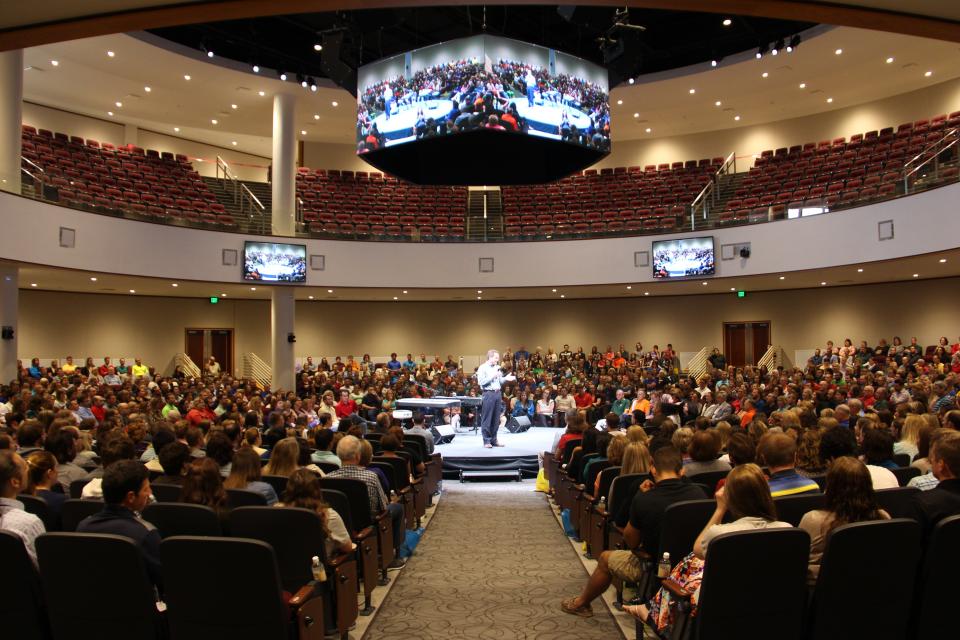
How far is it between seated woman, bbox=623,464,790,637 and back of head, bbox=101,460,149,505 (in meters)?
2.48

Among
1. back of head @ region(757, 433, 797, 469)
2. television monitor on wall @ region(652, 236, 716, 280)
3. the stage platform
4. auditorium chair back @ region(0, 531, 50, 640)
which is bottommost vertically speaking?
the stage platform

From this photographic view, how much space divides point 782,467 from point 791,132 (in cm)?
2136

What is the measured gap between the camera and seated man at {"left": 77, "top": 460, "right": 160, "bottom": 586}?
3070mm

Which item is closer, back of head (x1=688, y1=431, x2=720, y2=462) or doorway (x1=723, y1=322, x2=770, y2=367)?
back of head (x1=688, y1=431, x2=720, y2=462)

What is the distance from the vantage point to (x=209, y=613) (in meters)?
Answer: 2.88

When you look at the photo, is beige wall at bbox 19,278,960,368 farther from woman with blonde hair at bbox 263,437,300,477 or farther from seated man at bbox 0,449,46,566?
seated man at bbox 0,449,46,566

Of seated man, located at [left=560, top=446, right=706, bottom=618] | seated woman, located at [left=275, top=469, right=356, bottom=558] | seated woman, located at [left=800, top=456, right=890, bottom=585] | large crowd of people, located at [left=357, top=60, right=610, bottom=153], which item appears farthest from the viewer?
large crowd of people, located at [left=357, top=60, right=610, bottom=153]

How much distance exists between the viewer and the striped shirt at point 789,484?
12.7 ft

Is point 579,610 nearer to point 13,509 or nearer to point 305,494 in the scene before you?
point 305,494

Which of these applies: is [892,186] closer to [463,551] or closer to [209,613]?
[463,551]

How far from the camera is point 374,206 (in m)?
22.1

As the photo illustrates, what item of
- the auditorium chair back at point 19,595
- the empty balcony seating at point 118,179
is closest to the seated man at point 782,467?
the auditorium chair back at point 19,595

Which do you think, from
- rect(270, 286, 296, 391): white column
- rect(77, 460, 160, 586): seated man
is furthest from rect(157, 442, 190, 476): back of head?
rect(270, 286, 296, 391): white column

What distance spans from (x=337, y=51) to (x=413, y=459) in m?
9.82
